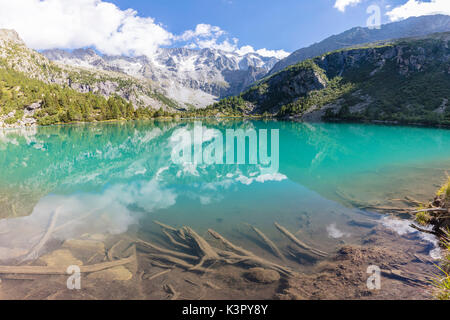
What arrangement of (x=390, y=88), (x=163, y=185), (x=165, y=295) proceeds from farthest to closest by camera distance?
(x=390, y=88)
(x=163, y=185)
(x=165, y=295)

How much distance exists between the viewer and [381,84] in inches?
4397

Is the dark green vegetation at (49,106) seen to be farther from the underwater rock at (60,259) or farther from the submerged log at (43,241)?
the underwater rock at (60,259)

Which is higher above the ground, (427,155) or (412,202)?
(427,155)

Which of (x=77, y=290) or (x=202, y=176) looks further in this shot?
(x=202, y=176)

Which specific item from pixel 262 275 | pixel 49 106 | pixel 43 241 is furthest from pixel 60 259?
pixel 49 106

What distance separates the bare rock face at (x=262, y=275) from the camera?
5707 millimetres

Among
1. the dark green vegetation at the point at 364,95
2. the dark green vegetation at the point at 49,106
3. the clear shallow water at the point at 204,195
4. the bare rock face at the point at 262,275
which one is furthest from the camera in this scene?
the dark green vegetation at the point at 49,106

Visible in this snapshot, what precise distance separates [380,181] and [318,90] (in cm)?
17126

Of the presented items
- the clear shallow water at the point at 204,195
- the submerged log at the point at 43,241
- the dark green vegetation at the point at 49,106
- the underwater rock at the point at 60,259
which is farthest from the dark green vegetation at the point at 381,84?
the dark green vegetation at the point at 49,106

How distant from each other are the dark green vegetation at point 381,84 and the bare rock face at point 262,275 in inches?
3149
